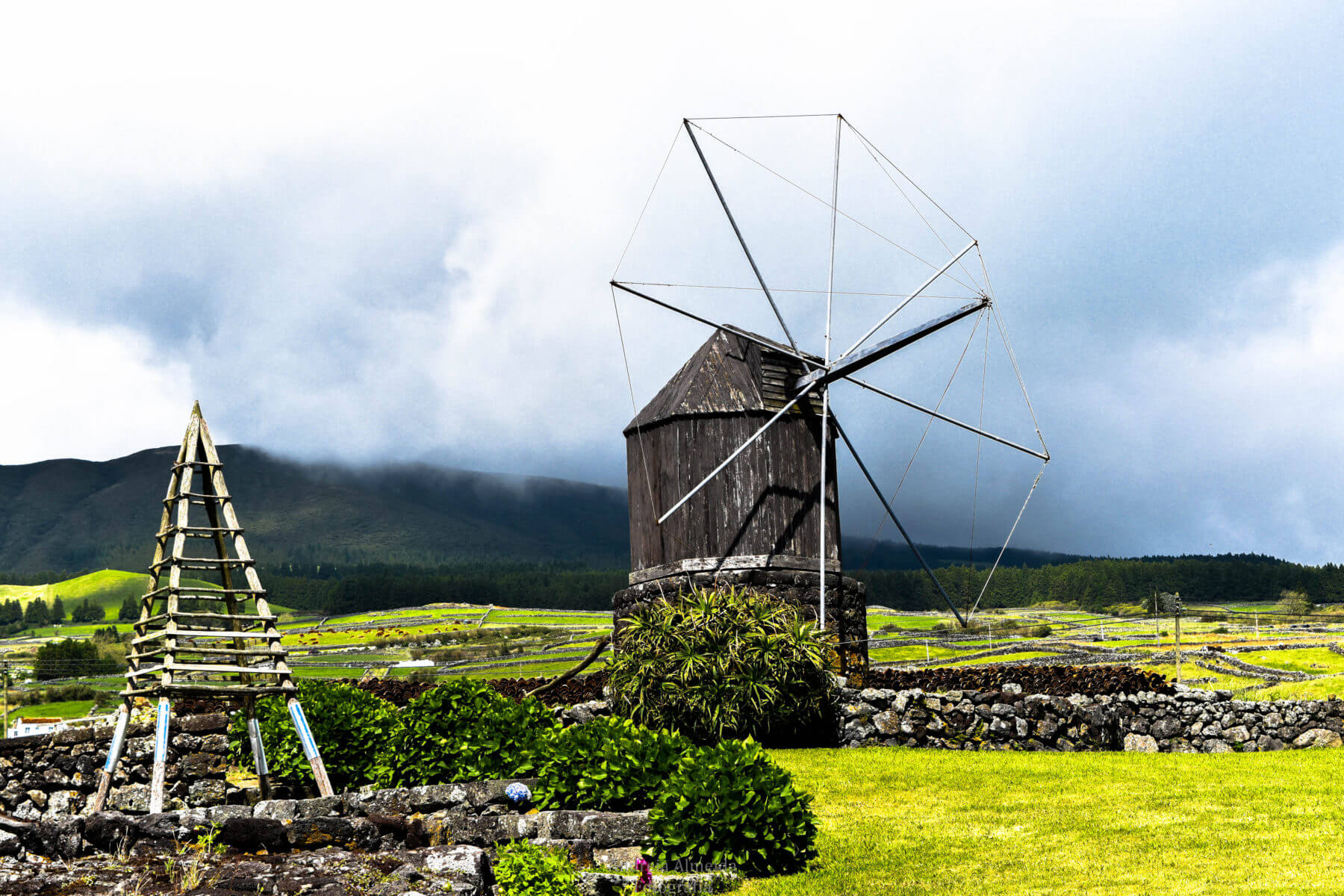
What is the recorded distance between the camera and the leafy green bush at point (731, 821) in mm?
9836

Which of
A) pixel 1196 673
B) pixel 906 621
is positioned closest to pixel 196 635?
pixel 1196 673

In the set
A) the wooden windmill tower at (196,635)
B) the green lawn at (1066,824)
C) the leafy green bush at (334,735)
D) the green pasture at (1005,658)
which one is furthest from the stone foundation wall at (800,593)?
the green pasture at (1005,658)

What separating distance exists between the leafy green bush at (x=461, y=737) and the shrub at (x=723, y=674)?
162 inches

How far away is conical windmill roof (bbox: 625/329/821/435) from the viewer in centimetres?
2341

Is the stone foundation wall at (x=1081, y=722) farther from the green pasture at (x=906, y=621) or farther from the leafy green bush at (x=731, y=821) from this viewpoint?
the green pasture at (x=906, y=621)

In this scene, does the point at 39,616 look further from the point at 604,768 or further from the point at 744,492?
the point at 604,768

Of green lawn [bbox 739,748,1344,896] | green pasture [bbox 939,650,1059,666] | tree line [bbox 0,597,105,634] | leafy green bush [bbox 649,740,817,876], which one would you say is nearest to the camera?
green lawn [bbox 739,748,1344,896]

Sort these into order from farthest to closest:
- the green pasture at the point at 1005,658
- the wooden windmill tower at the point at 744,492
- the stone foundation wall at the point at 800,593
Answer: the green pasture at the point at 1005,658 → the wooden windmill tower at the point at 744,492 → the stone foundation wall at the point at 800,593

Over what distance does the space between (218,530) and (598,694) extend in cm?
1146

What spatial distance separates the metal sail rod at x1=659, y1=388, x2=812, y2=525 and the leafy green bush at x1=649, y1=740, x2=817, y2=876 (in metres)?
11.3

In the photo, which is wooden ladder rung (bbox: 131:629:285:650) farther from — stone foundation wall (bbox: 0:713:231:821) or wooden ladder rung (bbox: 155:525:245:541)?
stone foundation wall (bbox: 0:713:231:821)

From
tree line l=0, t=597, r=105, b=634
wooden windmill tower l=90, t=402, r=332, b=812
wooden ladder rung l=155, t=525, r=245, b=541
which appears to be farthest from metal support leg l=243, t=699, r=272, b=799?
tree line l=0, t=597, r=105, b=634

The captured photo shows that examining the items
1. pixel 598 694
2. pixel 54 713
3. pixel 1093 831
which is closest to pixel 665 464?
pixel 598 694

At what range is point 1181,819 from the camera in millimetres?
12164
